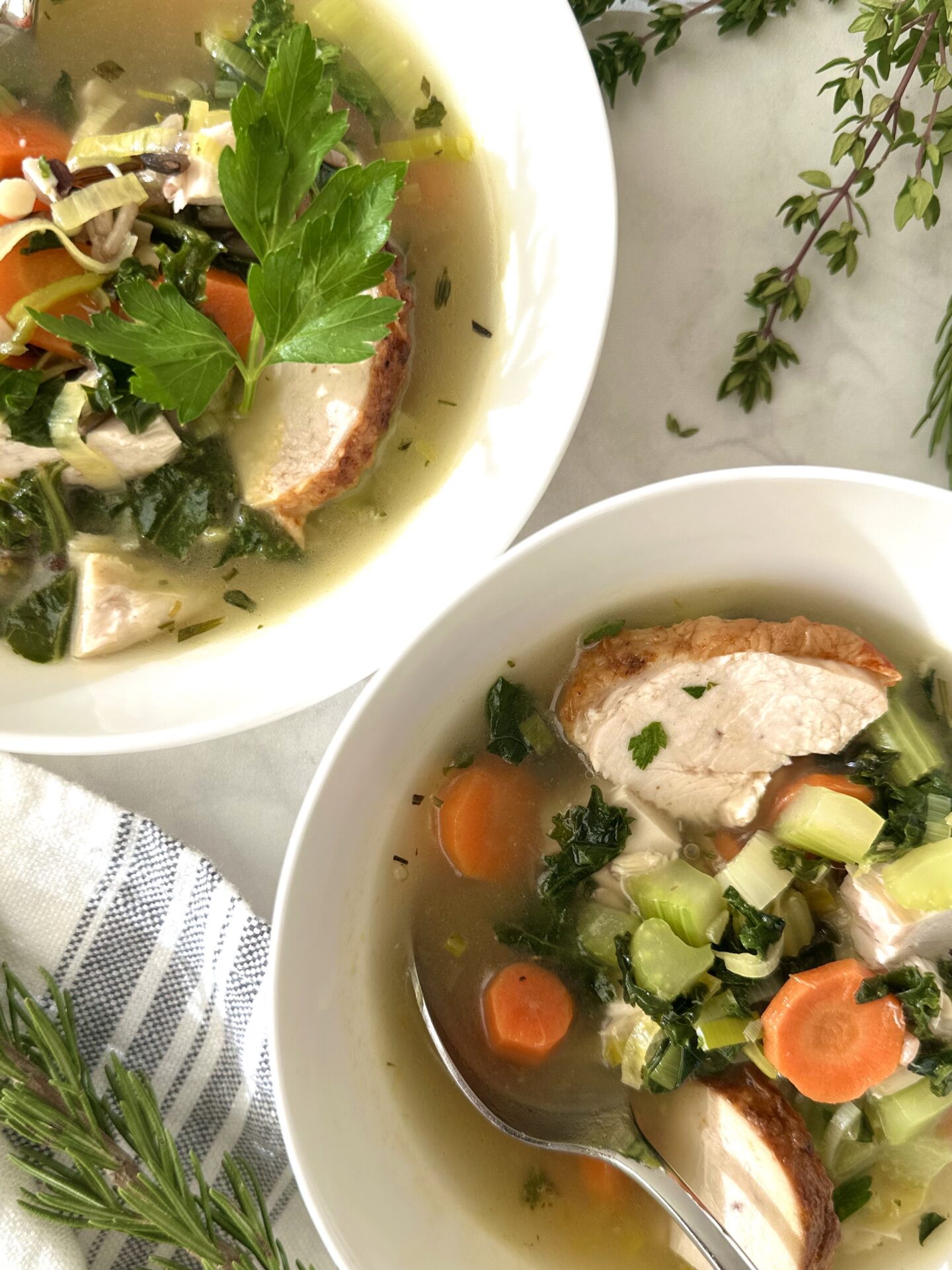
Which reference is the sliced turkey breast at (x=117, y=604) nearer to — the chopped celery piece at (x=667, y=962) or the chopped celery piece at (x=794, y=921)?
the chopped celery piece at (x=667, y=962)

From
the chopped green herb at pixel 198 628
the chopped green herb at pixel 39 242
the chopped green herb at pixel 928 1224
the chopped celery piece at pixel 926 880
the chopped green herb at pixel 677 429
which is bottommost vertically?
the chopped green herb at pixel 928 1224

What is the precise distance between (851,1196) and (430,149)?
1.81m

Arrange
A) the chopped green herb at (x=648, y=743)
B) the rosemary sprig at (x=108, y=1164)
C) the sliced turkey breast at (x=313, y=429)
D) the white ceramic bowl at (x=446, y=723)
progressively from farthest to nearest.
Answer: the sliced turkey breast at (x=313, y=429), the chopped green herb at (x=648, y=743), the rosemary sprig at (x=108, y=1164), the white ceramic bowl at (x=446, y=723)

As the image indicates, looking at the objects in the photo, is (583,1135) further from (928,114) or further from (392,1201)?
(928,114)

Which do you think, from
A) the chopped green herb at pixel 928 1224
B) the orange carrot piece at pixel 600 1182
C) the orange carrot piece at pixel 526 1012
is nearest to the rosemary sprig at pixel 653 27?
the orange carrot piece at pixel 526 1012

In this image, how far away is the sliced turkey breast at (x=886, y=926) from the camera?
1.50 metres

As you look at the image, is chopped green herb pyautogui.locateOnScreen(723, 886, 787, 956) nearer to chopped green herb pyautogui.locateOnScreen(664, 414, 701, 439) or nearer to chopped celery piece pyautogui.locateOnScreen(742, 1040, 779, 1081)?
chopped celery piece pyautogui.locateOnScreen(742, 1040, 779, 1081)

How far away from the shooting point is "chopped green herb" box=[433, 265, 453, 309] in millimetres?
1757

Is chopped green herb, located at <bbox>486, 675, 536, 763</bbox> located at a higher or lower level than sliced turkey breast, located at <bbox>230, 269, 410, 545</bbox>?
lower

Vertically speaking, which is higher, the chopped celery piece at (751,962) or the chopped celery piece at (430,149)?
the chopped celery piece at (430,149)

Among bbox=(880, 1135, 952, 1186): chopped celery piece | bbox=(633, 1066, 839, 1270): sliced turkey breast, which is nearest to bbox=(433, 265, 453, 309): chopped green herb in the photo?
bbox=(633, 1066, 839, 1270): sliced turkey breast

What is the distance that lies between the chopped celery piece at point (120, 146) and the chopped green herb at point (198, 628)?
29.0 inches

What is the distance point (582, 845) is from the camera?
1.60m

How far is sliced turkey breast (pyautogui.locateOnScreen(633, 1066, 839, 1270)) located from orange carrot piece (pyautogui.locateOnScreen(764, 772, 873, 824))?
1.34 feet
